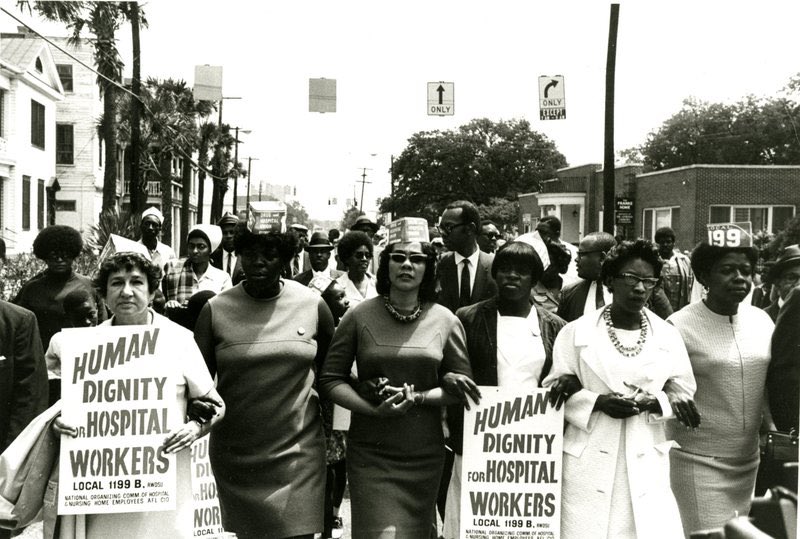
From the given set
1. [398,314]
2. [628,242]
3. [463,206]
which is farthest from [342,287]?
[628,242]

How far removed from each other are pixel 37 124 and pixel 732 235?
34.7m

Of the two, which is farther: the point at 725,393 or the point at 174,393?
the point at 725,393

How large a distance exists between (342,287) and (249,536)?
2649 mm

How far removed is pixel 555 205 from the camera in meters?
49.9

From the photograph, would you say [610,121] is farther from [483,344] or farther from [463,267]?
[483,344]

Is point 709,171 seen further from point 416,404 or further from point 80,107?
point 416,404

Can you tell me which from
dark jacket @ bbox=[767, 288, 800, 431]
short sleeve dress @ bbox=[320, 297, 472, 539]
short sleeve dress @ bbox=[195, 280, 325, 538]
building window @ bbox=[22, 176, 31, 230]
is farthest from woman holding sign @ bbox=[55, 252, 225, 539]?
building window @ bbox=[22, 176, 31, 230]

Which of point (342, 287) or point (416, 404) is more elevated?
point (342, 287)

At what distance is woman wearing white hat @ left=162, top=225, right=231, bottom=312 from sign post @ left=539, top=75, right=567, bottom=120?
24.8 feet

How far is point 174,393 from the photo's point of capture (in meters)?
3.91

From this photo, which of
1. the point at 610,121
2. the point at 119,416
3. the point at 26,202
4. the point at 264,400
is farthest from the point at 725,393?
the point at 26,202

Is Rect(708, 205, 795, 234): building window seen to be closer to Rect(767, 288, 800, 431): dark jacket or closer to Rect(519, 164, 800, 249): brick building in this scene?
Rect(519, 164, 800, 249): brick building

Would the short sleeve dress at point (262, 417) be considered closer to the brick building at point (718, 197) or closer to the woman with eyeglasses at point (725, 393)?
the woman with eyeglasses at point (725, 393)

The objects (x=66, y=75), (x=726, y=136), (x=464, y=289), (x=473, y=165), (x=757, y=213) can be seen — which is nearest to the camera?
(x=464, y=289)
